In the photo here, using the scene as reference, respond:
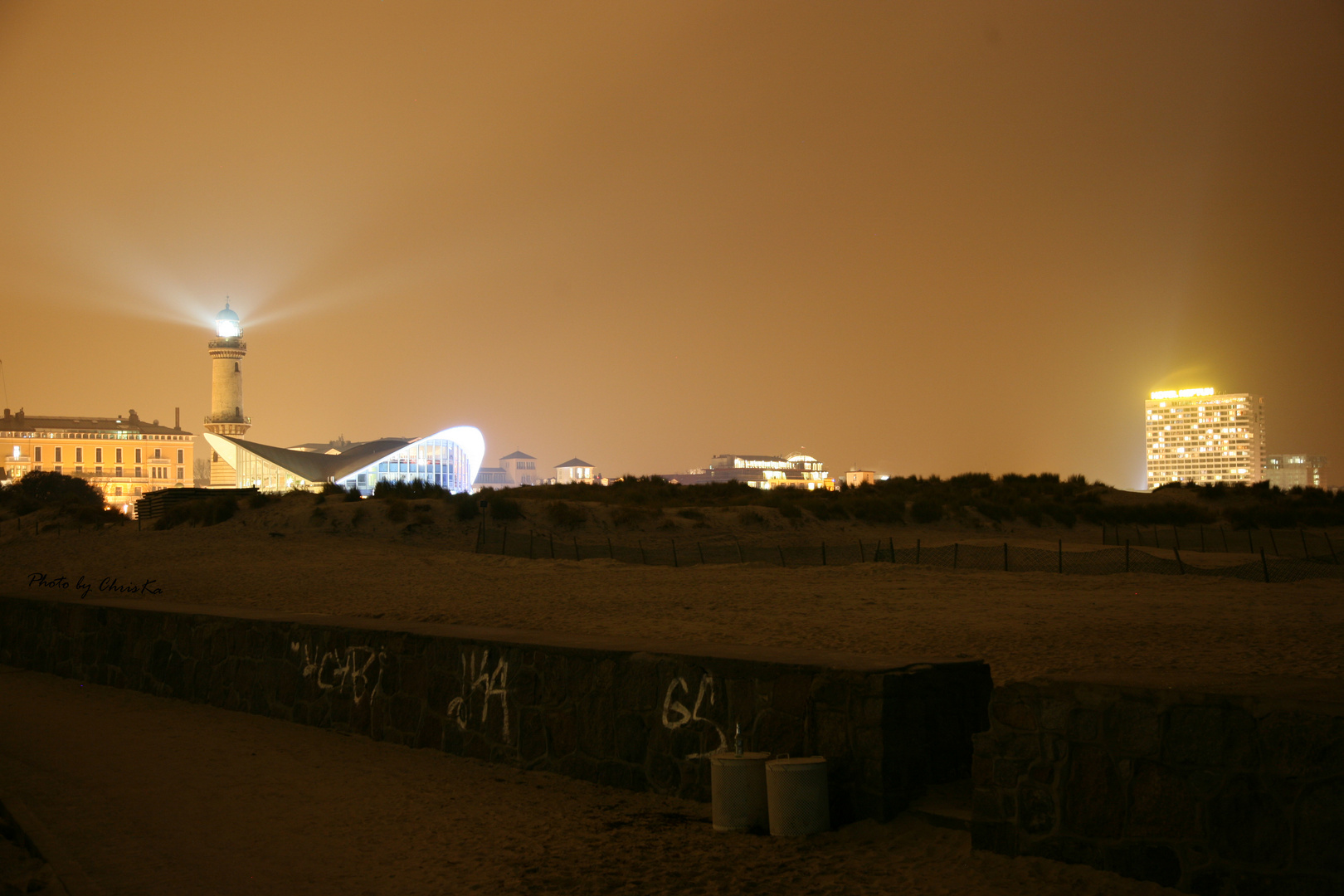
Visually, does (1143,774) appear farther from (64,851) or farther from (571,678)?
(64,851)

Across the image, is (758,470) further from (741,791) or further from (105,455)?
(741,791)

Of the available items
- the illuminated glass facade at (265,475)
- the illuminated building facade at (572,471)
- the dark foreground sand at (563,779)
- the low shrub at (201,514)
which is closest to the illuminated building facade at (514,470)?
the illuminated building facade at (572,471)

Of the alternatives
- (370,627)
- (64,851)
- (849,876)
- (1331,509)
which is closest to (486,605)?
(370,627)

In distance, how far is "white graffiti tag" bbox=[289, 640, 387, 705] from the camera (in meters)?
8.68

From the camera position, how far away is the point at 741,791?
5.88m

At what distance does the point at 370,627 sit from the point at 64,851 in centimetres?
325

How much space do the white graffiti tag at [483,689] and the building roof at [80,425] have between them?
115 meters

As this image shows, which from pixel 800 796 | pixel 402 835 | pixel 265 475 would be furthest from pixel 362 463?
pixel 800 796

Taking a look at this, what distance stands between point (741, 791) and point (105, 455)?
115 metres

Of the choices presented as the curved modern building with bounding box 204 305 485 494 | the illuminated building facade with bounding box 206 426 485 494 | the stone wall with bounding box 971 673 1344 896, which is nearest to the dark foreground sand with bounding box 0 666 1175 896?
the stone wall with bounding box 971 673 1344 896

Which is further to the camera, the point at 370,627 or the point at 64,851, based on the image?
the point at 370,627

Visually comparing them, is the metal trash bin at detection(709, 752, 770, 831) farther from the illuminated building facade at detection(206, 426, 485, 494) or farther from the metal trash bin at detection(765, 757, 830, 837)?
the illuminated building facade at detection(206, 426, 485, 494)

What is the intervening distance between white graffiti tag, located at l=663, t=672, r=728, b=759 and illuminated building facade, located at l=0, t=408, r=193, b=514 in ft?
334

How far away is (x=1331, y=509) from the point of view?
41.3 m
